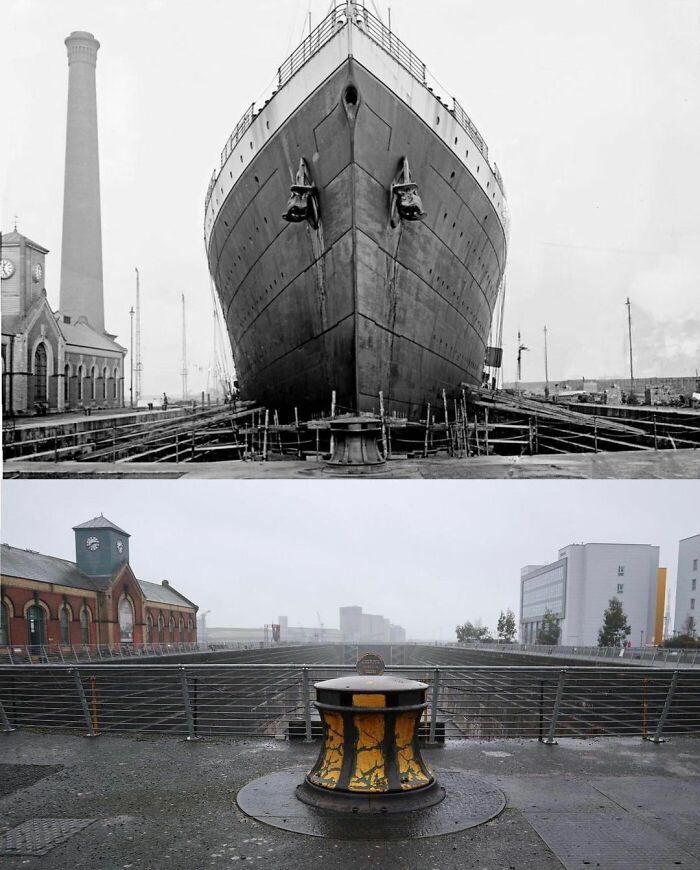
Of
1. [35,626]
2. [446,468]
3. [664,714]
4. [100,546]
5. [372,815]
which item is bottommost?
[35,626]

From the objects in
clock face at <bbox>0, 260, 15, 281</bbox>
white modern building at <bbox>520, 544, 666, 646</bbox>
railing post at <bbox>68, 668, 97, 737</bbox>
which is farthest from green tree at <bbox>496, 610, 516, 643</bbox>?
clock face at <bbox>0, 260, 15, 281</bbox>

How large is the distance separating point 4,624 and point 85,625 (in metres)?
2.54

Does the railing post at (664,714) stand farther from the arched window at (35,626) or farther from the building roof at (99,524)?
the arched window at (35,626)

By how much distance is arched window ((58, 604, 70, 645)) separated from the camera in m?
15.5

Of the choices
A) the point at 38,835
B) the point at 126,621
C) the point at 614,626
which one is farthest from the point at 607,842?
the point at 614,626

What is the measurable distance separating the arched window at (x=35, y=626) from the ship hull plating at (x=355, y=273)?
1044 centimetres

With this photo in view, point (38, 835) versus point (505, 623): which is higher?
point (38, 835)

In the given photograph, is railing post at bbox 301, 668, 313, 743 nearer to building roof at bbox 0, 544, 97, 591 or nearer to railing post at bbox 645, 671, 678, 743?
railing post at bbox 645, 671, 678, 743

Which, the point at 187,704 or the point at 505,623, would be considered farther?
the point at 505,623

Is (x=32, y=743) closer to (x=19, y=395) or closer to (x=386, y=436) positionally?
(x=19, y=395)

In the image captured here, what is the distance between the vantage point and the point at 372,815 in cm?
302

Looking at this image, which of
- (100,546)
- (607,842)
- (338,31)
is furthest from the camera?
(100,546)

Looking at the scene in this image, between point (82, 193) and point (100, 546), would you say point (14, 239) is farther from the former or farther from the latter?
point (100, 546)

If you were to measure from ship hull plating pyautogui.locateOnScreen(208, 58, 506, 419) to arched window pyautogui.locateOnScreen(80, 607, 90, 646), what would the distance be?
11.2 meters
